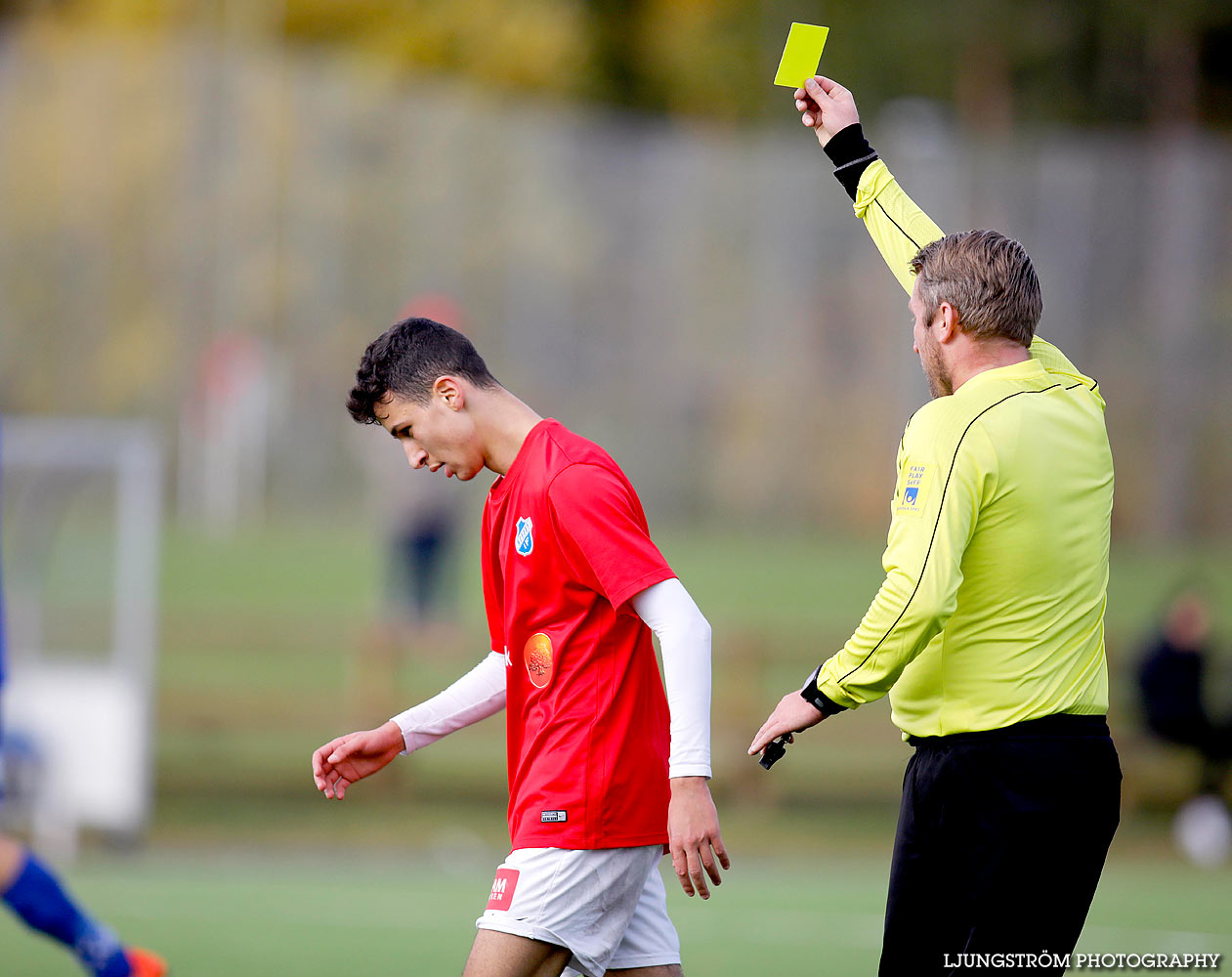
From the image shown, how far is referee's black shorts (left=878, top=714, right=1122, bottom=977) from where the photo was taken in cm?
339

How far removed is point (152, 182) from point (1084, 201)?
12713mm

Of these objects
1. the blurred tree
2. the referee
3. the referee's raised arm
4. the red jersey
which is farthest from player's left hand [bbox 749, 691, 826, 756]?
the blurred tree

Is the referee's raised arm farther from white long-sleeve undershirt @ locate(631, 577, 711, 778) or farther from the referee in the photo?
white long-sleeve undershirt @ locate(631, 577, 711, 778)

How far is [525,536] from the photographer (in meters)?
3.64

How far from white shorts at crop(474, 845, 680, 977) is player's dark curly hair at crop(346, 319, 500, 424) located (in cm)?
114

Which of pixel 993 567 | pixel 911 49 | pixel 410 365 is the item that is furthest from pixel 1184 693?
pixel 911 49

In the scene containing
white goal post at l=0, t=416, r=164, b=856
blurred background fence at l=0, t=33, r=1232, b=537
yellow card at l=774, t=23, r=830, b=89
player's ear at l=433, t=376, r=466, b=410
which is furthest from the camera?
blurred background fence at l=0, t=33, r=1232, b=537

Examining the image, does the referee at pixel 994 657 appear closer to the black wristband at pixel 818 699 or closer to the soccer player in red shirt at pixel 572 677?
the black wristband at pixel 818 699

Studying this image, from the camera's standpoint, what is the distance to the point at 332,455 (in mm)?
20109

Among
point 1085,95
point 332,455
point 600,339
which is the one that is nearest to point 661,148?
point 600,339

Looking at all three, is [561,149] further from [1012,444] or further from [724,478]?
[1012,444]

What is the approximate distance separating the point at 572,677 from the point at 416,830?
8.50m

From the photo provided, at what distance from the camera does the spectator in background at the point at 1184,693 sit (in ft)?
38.5

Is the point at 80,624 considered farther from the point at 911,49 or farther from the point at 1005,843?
the point at 911,49
